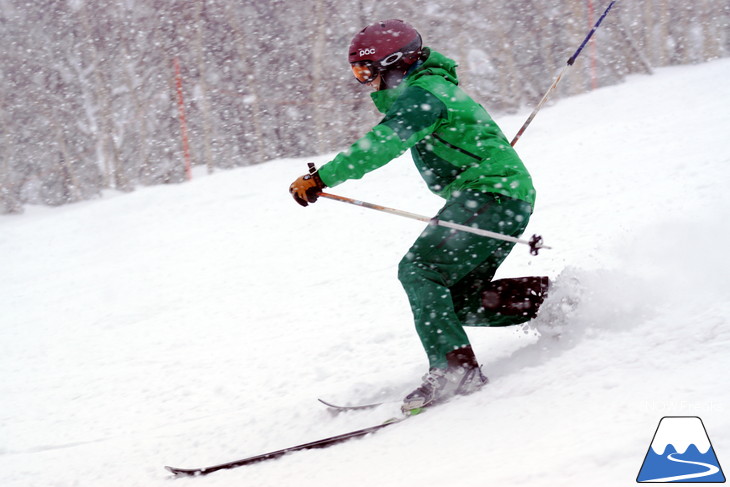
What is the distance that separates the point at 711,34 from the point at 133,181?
1052 centimetres

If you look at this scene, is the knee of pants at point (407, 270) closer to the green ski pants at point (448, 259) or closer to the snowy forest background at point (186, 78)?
the green ski pants at point (448, 259)

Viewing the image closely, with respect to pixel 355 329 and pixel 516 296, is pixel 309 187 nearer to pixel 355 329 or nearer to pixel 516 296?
pixel 516 296

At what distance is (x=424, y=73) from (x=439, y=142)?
0.33 metres

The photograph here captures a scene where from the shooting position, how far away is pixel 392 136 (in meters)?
3.09

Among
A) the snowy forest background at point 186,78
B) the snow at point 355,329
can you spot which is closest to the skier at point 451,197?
the snow at point 355,329

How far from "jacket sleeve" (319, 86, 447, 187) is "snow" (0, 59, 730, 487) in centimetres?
115

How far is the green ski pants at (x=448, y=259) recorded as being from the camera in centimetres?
340

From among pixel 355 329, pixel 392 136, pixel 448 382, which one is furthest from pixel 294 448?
pixel 355 329

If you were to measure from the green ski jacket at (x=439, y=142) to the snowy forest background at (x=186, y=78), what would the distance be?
9.06m

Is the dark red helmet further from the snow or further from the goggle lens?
the snow

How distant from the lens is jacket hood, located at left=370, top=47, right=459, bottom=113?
3.39 m

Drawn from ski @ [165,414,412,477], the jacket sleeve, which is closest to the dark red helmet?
the jacket sleeve

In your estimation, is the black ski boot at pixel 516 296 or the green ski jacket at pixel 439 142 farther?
the black ski boot at pixel 516 296

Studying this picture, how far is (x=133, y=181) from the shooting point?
40.8 feet
